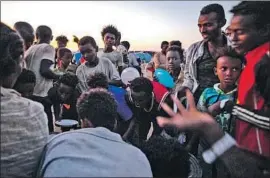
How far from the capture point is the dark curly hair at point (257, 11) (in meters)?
1.86

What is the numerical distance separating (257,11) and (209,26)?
1156mm

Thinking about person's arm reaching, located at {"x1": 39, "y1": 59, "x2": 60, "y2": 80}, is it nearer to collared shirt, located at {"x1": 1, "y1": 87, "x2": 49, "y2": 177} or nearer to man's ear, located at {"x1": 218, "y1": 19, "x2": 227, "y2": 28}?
man's ear, located at {"x1": 218, "y1": 19, "x2": 227, "y2": 28}

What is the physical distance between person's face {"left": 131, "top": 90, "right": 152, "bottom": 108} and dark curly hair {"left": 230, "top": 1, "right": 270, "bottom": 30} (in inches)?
54.9

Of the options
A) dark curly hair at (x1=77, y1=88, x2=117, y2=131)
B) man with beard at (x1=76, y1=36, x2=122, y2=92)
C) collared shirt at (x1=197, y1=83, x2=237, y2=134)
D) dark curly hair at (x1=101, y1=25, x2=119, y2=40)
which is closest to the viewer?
dark curly hair at (x1=77, y1=88, x2=117, y2=131)

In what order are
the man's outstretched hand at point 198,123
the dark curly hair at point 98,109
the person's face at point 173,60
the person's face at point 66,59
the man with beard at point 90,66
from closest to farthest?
the man's outstretched hand at point 198,123
the dark curly hair at point 98,109
the man with beard at point 90,66
the person's face at point 173,60
the person's face at point 66,59

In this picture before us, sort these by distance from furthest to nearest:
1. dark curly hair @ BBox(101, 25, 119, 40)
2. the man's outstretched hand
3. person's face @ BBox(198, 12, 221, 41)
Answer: dark curly hair @ BBox(101, 25, 119, 40) → person's face @ BBox(198, 12, 221, 41) → the man's outstretched hand

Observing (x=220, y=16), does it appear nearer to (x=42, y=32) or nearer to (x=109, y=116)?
(x=109, y=116)

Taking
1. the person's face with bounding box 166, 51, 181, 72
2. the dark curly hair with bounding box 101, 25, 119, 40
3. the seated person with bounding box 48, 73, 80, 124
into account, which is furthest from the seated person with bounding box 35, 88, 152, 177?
the dark curly hair with bounding box 101, 25, 119, 40

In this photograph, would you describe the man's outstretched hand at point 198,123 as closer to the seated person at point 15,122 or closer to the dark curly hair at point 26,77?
the seated person at point 15,122

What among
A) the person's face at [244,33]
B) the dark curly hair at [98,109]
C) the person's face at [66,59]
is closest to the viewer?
A: the person's face at [244,33]

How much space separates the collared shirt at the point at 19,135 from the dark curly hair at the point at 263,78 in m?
1.09

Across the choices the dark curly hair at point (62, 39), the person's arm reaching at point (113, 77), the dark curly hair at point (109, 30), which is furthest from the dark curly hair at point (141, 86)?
the dark curly hair at point (62, 39)

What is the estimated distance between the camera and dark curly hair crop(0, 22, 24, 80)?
1648mm

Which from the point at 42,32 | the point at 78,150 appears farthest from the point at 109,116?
the point at 42,32
